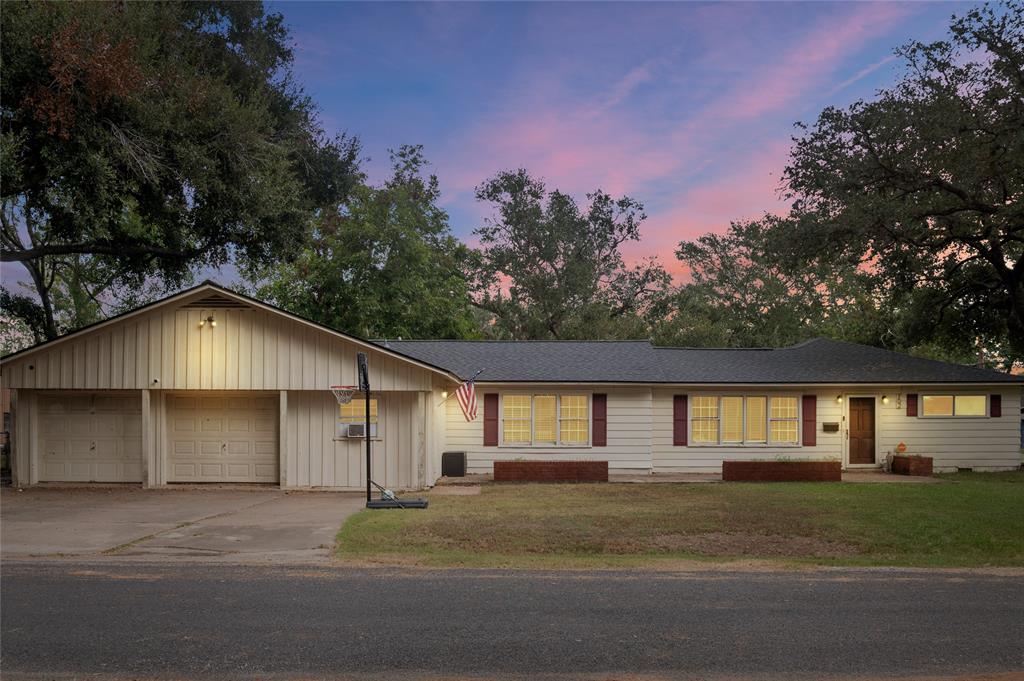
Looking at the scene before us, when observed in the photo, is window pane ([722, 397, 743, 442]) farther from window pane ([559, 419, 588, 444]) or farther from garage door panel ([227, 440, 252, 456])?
garage door panel ([227, 440, 252, 456])

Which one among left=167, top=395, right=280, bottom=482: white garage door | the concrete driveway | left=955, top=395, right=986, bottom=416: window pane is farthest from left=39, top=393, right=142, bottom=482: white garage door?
left=955, top=395, right=986, bottom=416: window pane

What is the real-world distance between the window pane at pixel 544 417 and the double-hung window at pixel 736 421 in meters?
4.15

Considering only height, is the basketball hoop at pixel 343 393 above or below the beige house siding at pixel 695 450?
above

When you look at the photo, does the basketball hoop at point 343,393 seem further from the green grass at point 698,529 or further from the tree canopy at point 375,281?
the tree canopy at point 375,281

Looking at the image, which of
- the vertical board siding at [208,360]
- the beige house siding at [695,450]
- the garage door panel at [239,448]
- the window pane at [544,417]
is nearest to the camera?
the vertical board siding at [208,360]

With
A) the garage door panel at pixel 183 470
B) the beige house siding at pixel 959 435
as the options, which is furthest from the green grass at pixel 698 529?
the garage door panel at pixel 183 470

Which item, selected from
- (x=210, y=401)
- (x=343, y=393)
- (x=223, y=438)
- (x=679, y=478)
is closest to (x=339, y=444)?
(x=343, y=393)

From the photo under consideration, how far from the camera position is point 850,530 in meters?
12.2

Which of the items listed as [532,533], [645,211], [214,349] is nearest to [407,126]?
[645,211]

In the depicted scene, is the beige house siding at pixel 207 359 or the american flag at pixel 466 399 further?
the american flag at pixel 466 399

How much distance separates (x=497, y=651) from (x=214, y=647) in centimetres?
233

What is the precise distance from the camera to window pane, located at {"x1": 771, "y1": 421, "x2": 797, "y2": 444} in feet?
72.6

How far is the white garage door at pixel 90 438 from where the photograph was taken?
18344mm

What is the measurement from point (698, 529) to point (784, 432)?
11.1 m
